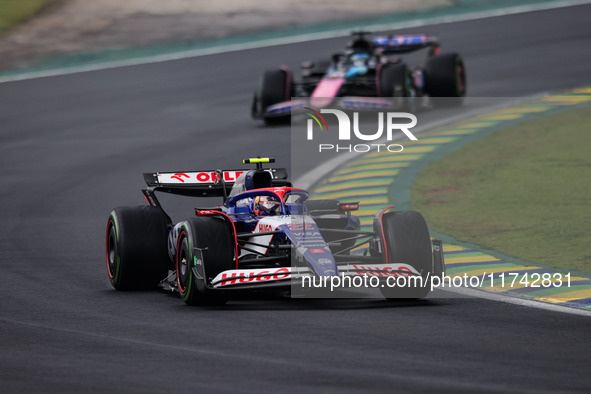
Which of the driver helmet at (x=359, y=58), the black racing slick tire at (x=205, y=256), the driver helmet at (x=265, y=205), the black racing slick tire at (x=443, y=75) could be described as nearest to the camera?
the black racing slick tire at (x=205, y=256)

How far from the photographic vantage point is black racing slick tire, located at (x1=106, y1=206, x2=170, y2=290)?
41.9 feet

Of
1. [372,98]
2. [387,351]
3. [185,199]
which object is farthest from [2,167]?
[387,351]

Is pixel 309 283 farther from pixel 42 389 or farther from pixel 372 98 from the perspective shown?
pixel 372 98

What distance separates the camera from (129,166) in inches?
878

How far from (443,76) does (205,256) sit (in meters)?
15.7

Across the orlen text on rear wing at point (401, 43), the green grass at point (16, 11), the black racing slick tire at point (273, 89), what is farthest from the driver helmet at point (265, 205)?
the green grass at point (16, 11)

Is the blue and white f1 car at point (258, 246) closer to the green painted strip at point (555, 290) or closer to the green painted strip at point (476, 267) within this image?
the green painted strip at point (555, 290)

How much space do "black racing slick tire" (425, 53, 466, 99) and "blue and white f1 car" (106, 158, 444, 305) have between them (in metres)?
13.7

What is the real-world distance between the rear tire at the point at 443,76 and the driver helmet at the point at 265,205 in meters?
14.3

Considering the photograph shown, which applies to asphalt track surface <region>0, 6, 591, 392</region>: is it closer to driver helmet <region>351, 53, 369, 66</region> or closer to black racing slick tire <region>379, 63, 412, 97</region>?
black racing slick tire <region>379, 63, 412, 97</region>

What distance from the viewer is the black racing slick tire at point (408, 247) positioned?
1159cm

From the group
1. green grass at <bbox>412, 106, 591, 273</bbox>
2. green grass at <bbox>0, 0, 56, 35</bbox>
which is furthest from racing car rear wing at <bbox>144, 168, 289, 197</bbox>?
green grass at <bbox>0, 0, 56, 35</bbox>

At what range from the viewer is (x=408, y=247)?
458 inches

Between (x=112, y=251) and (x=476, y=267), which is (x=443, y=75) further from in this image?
(x=112, y=251)
